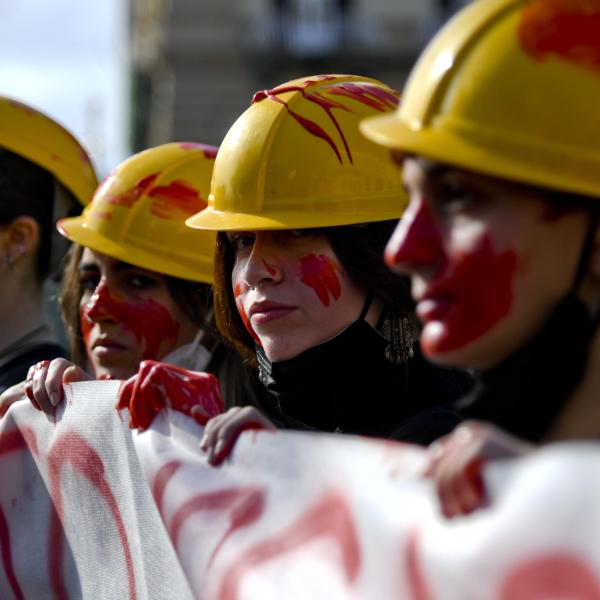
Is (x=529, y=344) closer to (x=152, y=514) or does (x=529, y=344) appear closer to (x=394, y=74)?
(x=152, y=514)

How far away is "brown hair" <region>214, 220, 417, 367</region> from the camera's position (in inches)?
161

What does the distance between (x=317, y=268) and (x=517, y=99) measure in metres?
1.42

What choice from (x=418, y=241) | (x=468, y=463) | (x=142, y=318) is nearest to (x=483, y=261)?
(x=418, y=241)

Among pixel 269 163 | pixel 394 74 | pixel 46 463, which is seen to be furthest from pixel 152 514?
pixel 394 74

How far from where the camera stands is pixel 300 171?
13.8 feet

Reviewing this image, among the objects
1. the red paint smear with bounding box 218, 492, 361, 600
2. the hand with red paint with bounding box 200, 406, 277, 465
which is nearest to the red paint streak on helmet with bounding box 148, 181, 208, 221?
the hand with red paint with bounding box 200, 406, 277, 465

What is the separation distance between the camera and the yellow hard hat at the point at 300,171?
4.14 meters

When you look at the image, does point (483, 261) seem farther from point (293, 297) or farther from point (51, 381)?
point (51, 381)

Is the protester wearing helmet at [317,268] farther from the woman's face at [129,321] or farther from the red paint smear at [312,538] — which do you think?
the red paint smear at [312,538]

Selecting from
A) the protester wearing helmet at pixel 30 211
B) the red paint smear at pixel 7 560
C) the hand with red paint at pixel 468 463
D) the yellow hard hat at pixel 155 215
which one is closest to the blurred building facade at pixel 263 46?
the protester wearing helmet at pixel 30 211

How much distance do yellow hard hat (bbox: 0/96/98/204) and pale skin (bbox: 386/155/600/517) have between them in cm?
311

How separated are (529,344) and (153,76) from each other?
41048 mm

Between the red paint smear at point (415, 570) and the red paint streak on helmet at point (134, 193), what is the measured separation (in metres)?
2.78

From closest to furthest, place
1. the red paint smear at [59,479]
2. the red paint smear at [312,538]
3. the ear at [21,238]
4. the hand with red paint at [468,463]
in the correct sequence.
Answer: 1. the hand with red paint at [468,463]
2. the red paint smear at [312,538]
3. the red paint smear at [59,479]
4. the ear at [21,238]
